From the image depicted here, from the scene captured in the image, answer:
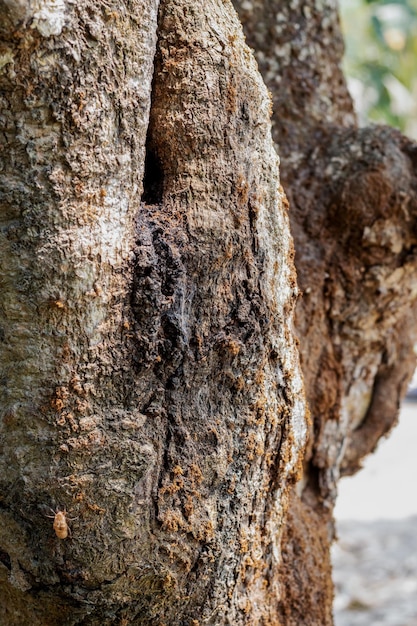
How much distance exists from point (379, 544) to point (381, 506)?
70 cm

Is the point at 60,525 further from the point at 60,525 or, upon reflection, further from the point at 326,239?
the point at 326,239

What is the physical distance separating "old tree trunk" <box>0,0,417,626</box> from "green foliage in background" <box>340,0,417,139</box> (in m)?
2.49

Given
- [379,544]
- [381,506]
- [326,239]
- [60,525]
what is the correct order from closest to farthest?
[60,525], [326,239], [379,544], [381,506]

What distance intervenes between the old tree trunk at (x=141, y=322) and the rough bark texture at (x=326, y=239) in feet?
1.14

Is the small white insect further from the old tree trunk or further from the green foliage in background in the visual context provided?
the green foliage in background

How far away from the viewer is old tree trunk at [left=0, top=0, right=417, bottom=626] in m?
0.84

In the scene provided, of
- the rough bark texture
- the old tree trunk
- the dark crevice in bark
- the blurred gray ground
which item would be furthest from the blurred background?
the dark crevice in bark

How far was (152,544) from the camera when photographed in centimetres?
94

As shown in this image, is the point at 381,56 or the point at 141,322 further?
the point at 381,56

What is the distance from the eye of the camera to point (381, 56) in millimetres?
6188

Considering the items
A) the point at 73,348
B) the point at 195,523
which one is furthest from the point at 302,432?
the point at 73,348

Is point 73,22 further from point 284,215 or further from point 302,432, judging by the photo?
point 302,432

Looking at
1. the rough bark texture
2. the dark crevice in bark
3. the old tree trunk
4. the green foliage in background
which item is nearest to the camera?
the old tree trunk

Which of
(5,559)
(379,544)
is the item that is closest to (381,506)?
(379,544)
